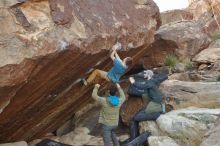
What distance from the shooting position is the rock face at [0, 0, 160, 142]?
6319mm

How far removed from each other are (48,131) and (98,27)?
3.65m

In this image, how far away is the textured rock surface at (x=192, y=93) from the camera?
9883mm

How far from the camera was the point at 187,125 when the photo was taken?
8656 millimetres

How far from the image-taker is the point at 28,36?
6.41m

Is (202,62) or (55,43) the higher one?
(55,43)

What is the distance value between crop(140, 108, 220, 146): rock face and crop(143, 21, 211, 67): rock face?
4734 millimetres

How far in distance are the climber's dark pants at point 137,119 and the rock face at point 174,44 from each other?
4.22 m

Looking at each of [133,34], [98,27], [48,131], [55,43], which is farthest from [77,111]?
[55,43]

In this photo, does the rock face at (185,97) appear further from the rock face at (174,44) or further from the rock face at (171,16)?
the rock face at (171,16)

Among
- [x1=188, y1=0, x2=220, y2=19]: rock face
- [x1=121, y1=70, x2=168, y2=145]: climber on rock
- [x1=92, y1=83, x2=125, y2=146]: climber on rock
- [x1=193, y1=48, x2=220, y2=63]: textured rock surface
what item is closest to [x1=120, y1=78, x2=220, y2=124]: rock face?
[x1=121, y1=70, x2=168, y2=145]: climber on rock

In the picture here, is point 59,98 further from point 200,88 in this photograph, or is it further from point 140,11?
point 200,88

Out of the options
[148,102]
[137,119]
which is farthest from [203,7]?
[137,119]

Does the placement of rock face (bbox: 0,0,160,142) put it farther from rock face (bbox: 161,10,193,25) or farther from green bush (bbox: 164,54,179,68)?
rock face (bbox: 161,10,193,25)

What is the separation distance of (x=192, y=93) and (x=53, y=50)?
4.67 m
